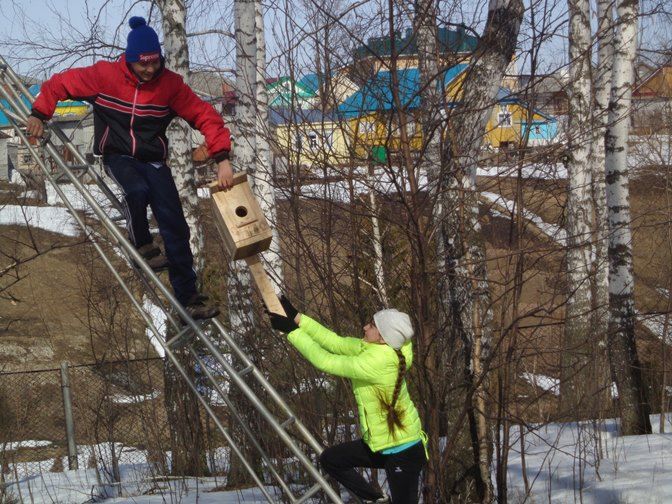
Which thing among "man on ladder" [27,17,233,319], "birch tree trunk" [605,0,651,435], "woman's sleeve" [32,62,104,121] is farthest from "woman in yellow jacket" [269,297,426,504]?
"birch tree trunk" [605,0,651,435]

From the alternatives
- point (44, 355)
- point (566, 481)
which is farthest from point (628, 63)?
point (44, 355)

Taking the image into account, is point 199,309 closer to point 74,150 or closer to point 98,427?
point 74,150

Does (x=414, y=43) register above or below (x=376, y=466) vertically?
above

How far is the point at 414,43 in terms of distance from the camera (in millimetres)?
5426

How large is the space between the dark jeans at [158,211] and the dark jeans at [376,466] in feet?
3.85

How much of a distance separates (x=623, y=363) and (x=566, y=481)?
2.47m

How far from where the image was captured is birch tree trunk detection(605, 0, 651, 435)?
33.7ft

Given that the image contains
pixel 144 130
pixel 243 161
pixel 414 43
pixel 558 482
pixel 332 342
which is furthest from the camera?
pixel 243 161

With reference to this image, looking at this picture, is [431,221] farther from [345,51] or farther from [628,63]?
[628,63]

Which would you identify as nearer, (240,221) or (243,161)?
(240,221)

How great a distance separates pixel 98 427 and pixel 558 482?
479cm

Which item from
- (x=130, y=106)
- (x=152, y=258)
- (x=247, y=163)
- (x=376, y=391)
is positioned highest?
(x=247, y=163)

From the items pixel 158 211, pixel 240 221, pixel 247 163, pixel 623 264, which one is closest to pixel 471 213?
pixel 240 221

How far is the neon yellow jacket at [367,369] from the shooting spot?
182 inches
